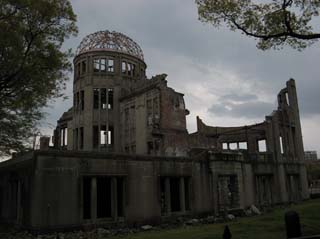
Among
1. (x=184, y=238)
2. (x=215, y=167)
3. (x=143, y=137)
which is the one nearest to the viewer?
(x=184, y=238)

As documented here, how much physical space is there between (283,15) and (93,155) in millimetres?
11409

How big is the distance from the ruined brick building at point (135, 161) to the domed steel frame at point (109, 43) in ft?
0.42

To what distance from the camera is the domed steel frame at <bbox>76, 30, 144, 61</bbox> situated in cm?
4012

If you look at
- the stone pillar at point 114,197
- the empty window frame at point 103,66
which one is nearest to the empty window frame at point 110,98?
the empty window frame at point 103,66

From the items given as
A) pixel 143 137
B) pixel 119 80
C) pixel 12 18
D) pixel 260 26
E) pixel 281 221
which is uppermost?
pixel 119 80

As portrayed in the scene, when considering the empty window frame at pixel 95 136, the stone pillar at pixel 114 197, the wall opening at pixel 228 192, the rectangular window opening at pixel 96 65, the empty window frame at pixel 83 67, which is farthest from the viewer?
the empty window frame at pixel 83 67

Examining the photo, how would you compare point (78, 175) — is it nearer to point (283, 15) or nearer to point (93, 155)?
point (93, 155)

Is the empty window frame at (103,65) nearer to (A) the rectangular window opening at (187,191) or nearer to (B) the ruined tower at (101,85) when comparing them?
(B) the ruined tower at (101,85)

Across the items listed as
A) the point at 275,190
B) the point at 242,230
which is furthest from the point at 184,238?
the point at 275,190

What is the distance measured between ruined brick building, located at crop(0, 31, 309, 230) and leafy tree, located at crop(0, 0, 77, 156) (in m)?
3.31

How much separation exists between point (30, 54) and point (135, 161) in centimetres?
811

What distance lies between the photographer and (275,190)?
30.5 meters

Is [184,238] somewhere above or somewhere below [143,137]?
below

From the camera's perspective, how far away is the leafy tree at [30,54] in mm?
17422
